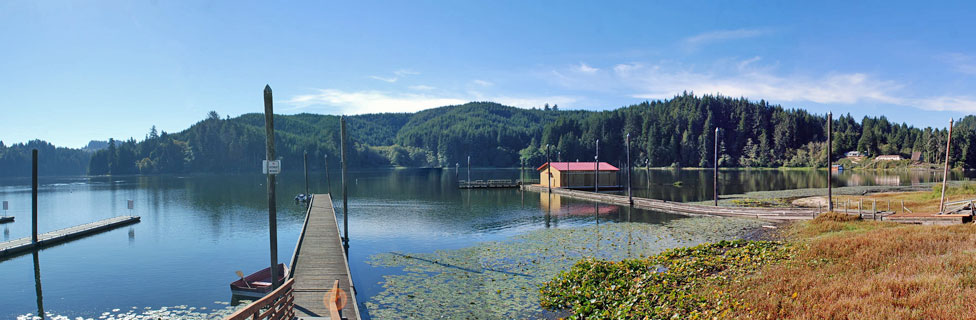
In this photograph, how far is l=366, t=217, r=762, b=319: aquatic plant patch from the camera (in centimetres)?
1892

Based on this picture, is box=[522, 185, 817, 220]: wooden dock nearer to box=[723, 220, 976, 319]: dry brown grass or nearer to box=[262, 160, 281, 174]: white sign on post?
box=[723, 220, 976, 319]: dry brown grass

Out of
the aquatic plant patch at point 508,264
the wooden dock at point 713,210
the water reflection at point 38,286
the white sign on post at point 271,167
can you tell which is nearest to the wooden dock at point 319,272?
the aquatic plant patch at point 508,264

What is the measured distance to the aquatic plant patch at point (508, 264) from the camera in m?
18.9

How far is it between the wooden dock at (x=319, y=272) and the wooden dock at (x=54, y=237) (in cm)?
1799

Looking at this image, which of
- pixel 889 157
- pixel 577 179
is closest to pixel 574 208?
pixel 577 179

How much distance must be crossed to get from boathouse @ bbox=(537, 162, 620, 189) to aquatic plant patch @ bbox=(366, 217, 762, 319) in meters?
38.0

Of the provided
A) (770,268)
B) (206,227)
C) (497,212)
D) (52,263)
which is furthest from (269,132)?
(497,212)

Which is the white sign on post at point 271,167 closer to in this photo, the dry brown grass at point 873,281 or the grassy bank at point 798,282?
the grassy bank at point 798,282

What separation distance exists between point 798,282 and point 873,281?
182 cm

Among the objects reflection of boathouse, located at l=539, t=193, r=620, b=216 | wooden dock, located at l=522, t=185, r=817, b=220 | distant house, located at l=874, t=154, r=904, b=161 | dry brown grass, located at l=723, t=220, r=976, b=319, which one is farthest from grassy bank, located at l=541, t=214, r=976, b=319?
distant house, located at l=874, t=154, r=904, b=161

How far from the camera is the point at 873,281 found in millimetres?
14133

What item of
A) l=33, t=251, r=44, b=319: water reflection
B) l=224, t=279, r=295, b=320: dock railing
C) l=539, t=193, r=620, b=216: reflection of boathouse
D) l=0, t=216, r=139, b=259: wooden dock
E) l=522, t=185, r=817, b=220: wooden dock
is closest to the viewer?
l=224, t=279, r=295, b=320: dock railing

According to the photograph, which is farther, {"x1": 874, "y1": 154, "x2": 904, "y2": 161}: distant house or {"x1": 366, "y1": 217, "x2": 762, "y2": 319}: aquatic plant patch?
{"x1": 874, "y1": 154, "x2": 904, "y2": 161}: distant house

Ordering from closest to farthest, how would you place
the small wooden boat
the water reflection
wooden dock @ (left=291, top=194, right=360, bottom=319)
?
1. wooden dock @ (left=291, top=194, right=360, bottom=319)
2. the water reflection
3. the small wooden boat
